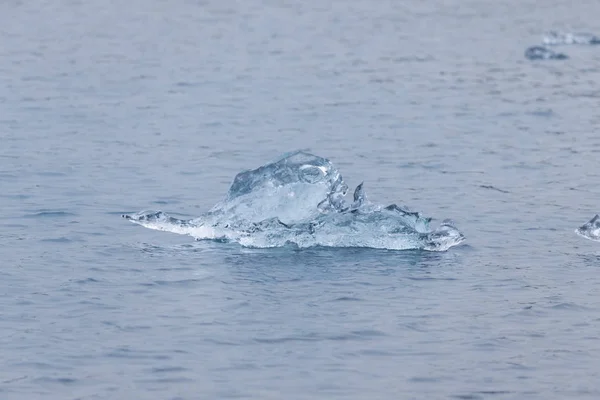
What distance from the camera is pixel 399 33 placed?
1688 inches

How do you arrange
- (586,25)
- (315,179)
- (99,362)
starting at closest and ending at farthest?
(99,362), (315,179), (586,25)

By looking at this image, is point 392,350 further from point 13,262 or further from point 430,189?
point 430,189

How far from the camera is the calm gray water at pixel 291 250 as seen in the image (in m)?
12.9

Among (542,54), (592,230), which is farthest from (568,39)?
(592,230)

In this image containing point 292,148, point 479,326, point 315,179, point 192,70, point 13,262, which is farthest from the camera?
point 192,70

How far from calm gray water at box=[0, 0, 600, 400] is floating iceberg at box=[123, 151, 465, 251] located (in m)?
0.30

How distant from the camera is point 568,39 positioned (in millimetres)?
41344

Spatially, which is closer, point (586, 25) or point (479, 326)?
point (479, 326)

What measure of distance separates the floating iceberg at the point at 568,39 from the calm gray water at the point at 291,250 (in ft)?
1.51

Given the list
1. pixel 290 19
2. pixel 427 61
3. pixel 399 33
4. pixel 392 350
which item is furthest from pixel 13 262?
pixel 290 19

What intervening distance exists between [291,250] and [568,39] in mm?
26300

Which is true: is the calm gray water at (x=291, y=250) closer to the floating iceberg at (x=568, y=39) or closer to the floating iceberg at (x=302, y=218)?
the floating iceberg at (x=302, y=218)

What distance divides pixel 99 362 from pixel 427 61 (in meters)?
25.0

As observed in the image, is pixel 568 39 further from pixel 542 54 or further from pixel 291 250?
pixel 291 250
